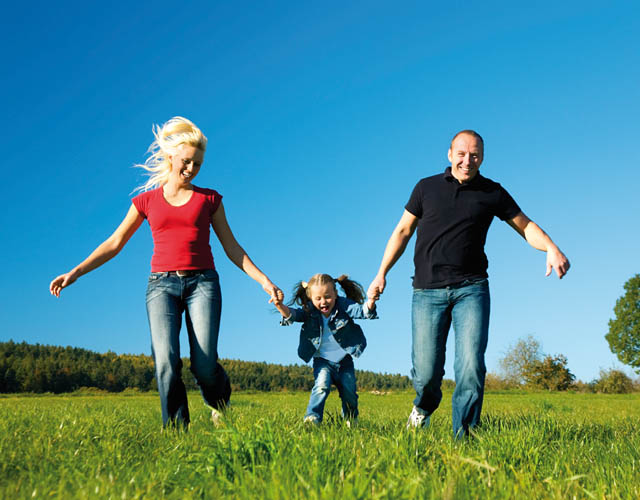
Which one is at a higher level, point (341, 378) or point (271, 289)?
point (271, 289)

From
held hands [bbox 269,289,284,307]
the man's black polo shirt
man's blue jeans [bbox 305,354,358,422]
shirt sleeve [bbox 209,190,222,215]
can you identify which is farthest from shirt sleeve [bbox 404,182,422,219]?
shirt sleeve [bbox 209,190,222,215]

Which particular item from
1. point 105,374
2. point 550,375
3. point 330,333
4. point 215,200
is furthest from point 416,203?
point 550,375

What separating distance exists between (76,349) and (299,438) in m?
33.4

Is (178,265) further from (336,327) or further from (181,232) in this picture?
(336,327)

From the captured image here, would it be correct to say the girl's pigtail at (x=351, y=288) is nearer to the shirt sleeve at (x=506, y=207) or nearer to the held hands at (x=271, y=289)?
the held hands at (x=271, y=289)

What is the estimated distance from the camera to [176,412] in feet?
18.0

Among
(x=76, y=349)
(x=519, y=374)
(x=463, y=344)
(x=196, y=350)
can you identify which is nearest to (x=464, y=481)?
(x=463, y=344)

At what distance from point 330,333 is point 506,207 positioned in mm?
2289

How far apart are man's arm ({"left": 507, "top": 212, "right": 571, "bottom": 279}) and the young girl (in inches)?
65.3

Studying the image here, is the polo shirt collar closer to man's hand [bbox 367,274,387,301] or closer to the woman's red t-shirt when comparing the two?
man's hand [bbox 367,274,387,301]

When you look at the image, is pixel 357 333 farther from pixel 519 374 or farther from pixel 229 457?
pixel 519 374

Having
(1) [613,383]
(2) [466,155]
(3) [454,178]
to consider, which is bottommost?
(1) [613,383]

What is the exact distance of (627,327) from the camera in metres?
50.4

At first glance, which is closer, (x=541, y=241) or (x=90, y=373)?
(x=541, y=241)
